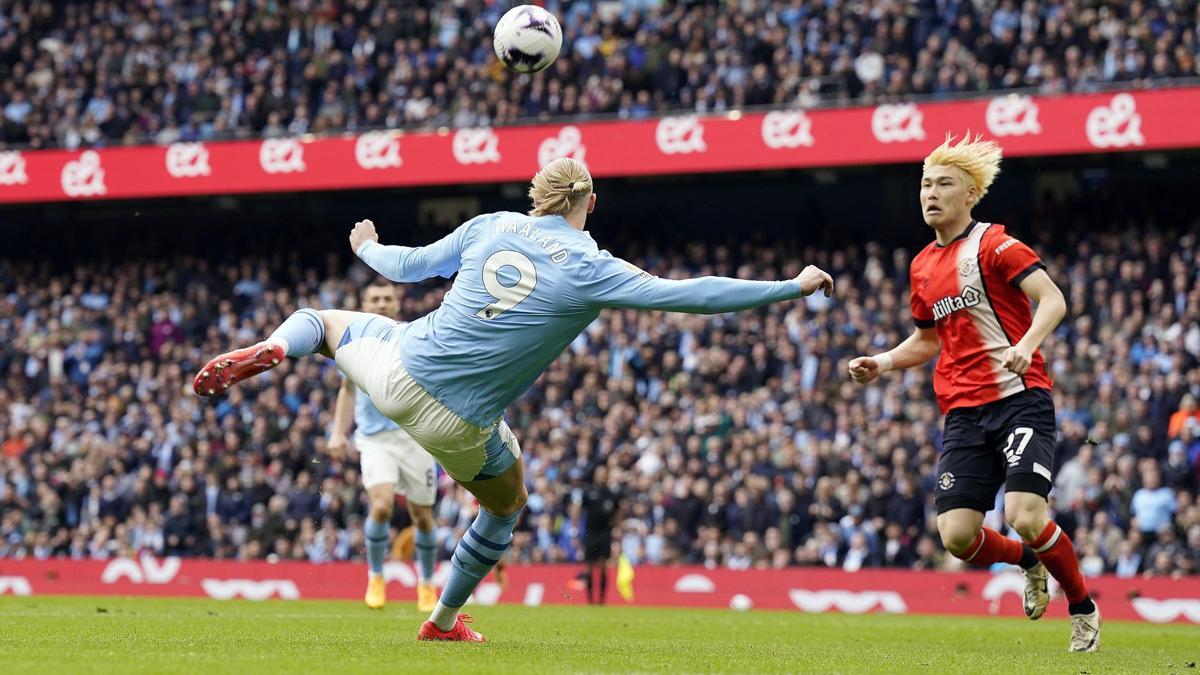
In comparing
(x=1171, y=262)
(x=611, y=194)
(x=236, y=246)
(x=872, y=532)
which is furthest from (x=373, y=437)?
(x=236, y=246)

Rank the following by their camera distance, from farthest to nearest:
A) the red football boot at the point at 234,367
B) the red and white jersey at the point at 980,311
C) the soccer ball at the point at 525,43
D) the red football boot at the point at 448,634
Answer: the soccer ball at the point at 525,43 < the red and white jersey at the point at 980,311 < the red football boot at the point at 448,634 < the red football boot at the point at 234,367

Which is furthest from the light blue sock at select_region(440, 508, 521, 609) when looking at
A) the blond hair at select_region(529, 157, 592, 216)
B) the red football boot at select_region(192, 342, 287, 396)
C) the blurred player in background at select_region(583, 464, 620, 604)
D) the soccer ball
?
the blurred player in background at select_region(583, 464, 620, 604)

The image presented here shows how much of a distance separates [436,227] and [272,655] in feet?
72.3

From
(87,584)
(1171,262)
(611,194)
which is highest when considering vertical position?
(611,194)

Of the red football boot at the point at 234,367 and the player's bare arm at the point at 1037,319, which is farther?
the player's bare arm at the point at 1037,319

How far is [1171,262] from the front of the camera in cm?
2192

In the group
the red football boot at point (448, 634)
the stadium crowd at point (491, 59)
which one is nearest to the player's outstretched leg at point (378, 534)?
the red football boot at point (448, 634)

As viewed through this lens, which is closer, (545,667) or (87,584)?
(545,667)

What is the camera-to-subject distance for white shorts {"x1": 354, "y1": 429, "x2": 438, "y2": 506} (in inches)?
496

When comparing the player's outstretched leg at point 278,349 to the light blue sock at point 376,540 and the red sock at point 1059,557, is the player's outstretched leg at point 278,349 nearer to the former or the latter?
the red sock at point 1059,557

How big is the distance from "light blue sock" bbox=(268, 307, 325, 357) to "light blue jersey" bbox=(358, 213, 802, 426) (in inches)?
16.9

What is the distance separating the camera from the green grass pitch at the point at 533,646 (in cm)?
682

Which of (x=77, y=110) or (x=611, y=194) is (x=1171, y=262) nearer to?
(x=611, y=194)

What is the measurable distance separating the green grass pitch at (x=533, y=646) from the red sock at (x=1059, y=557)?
402mm
